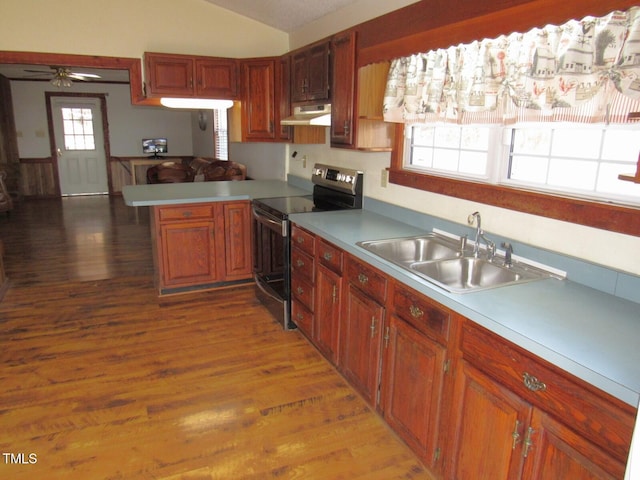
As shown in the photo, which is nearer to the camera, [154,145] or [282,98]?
[282,98]

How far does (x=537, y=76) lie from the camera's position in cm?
172

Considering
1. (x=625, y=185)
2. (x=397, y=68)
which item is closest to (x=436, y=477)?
(x=625, y=185)

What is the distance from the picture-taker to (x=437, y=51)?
7.28 ft

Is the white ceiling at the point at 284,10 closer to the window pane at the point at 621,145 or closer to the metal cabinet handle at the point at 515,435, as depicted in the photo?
the window pane at the point at 621,145

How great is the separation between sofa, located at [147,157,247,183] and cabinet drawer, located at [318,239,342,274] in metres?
3.30

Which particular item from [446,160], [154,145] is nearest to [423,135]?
[446,160]

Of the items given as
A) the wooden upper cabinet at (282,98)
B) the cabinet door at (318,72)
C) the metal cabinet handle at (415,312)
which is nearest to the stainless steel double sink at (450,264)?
the metal cabinet handle at (415,312)

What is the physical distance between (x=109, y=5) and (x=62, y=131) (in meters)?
6.54

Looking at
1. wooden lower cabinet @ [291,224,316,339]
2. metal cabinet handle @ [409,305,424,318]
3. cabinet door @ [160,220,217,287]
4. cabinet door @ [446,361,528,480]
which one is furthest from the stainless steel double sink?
→ cabinet door @ [160,220,217,287]

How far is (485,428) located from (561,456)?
30cm

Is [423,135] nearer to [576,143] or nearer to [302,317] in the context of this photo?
[576,143]

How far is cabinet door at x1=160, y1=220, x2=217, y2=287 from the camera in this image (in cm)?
387

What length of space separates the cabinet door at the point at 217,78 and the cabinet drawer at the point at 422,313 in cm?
300

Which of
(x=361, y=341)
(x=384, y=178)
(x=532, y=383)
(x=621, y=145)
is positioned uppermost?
(x=621, y=145)
